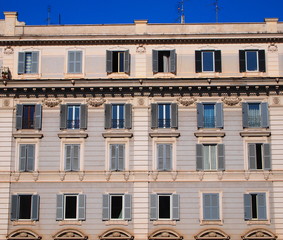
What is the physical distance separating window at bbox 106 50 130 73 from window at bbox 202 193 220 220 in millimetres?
12108

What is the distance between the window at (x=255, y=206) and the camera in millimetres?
45875

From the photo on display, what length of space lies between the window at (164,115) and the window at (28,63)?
10466 millimetres

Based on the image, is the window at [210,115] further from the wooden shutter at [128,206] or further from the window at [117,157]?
the wooden shutter at [128,206]

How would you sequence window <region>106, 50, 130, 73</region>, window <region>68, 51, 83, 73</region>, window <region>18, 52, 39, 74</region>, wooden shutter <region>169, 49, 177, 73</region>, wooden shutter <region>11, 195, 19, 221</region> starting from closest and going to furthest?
wooden shutter <region>11, 195, 19, 221</region>, wooden shutter <region>169, 49, 177, 73</region>, window <region>106, 50, 130, 73</region>, window <region>68, 51, 83, 73</region>, window <region>18, 52, 39, 74</region>

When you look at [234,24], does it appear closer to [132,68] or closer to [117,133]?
[132,68]

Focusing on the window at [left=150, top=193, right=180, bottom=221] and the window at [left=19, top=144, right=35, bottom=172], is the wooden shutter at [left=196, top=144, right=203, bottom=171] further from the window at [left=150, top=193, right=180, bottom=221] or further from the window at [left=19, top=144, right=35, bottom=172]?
the window at [left=19, top=144, right=35, bottom=172]

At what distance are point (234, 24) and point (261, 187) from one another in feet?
45.2

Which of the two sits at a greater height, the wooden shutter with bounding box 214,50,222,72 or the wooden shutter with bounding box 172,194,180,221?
the wooden shutter with bounding box 214,50,222,72

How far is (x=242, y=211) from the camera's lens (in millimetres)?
46000

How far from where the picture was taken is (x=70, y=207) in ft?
153

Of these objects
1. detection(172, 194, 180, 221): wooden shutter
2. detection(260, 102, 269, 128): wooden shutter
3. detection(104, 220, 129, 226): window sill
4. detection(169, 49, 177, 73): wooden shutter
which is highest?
detection(169, 49, 177, 73): wooden shutter

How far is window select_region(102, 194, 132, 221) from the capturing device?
151ft

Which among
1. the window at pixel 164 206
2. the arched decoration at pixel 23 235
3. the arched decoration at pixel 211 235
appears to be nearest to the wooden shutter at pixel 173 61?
the window at pixel 164 206

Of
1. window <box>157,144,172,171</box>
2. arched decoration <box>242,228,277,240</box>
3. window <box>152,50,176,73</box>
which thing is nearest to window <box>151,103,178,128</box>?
window <box>157,144,172,171</box>
